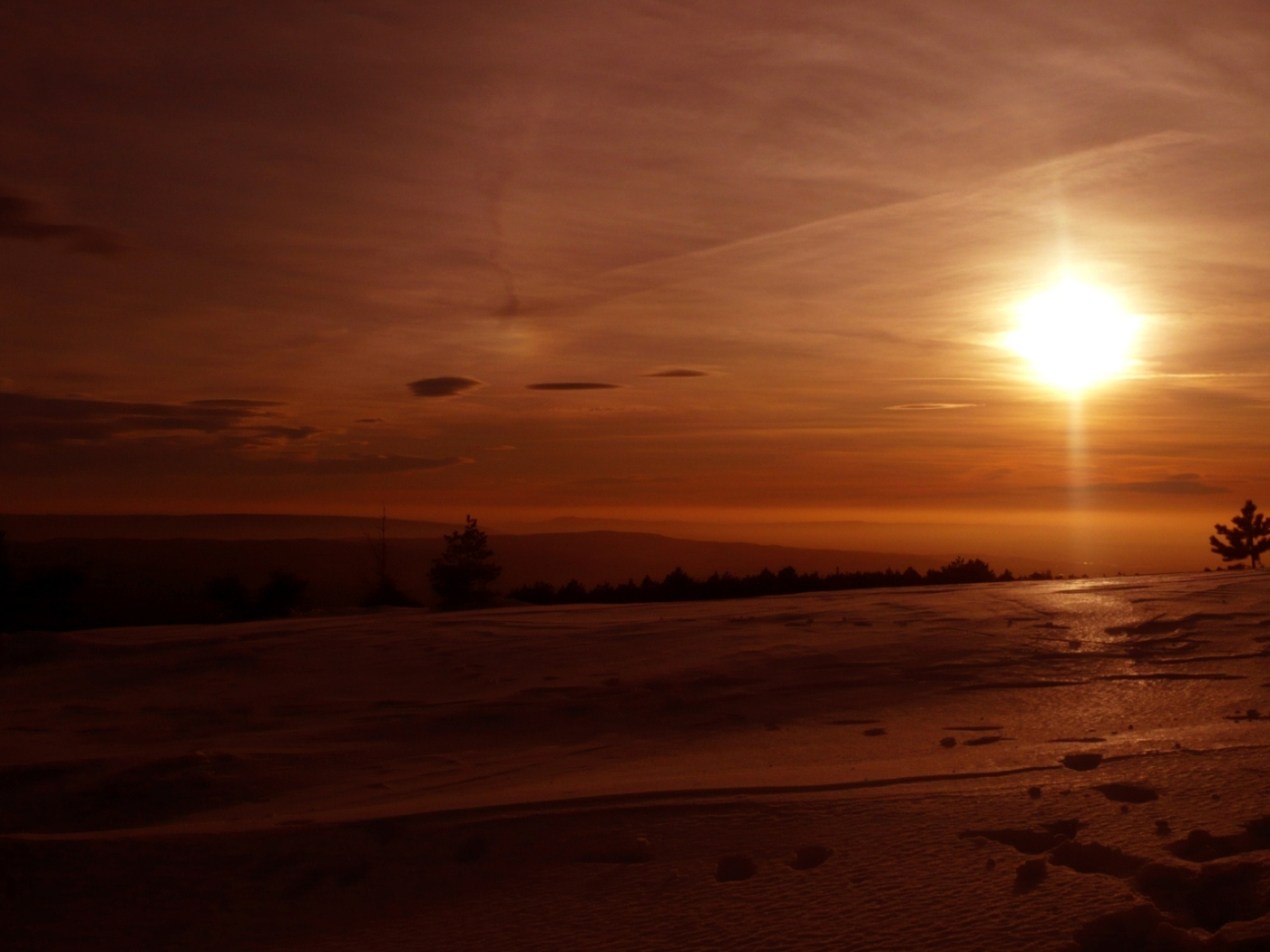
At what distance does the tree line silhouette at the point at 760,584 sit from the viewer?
13.9 m

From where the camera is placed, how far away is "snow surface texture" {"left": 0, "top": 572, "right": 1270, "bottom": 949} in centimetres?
246

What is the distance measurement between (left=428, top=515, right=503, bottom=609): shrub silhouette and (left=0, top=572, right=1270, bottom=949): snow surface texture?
1695 centimetres

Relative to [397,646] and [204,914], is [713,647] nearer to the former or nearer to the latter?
[397,646]

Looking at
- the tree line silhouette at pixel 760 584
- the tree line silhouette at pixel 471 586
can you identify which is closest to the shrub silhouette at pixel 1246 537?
the tree line silhouette at pixel 471 586

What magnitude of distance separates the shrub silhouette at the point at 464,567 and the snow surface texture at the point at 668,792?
16.9 meters

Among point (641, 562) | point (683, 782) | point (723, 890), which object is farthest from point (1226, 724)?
point (641, 562)

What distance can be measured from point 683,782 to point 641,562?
4259 inches

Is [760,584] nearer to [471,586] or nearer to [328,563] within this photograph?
[471,586]

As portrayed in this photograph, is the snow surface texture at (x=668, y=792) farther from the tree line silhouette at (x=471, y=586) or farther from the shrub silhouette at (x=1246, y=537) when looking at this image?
the shrub silhouette at (x=1246, y=537)

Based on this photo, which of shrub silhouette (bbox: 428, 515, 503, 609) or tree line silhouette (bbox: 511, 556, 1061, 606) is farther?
shrub silhouette (bbox: 428, 515, 503, 609)

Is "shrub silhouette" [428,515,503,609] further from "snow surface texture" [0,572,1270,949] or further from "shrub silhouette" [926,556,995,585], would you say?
"snow surface texture" [0,572,1270,949]

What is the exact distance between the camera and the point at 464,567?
24.1m

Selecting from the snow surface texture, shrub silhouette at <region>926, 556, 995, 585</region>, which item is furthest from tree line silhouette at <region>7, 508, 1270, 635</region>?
the snow surface texture

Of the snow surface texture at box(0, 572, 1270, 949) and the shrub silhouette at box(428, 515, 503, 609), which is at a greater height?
the shrub silhouette at box(428, 515, 503, 609)
